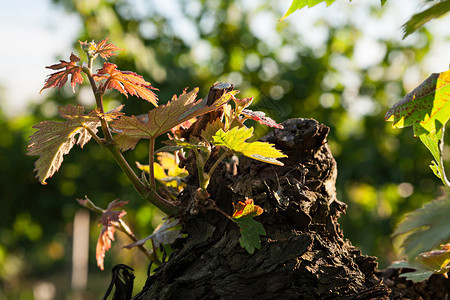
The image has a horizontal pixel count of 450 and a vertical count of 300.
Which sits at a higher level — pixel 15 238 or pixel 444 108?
pixel 444 108

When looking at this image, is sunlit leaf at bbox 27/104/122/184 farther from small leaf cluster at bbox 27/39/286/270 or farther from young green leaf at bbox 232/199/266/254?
young green leaf at bbox 232/199/266/254

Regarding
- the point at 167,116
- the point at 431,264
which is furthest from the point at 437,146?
the point at 167,116

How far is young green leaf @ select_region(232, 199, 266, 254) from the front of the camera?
41 cm

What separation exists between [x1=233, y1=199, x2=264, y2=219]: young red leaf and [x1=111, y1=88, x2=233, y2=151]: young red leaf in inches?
4.2

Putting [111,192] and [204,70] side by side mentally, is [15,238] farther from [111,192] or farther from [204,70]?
[204,70]

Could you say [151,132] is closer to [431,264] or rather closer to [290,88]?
[431,264]

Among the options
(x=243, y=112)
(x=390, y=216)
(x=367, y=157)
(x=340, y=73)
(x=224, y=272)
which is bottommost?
(x=390, y=216)

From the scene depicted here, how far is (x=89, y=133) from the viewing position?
487 mm

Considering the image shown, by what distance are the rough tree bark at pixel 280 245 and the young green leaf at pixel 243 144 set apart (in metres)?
0.07

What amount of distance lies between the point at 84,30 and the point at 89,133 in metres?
3.94

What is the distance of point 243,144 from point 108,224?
0.22 meters

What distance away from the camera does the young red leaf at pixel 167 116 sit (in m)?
0.42

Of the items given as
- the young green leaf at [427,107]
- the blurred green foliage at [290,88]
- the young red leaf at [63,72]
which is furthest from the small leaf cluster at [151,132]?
the blurred green foliage at [290,88]

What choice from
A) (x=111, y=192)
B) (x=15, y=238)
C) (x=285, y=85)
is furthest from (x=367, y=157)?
(x=15, y=238)
